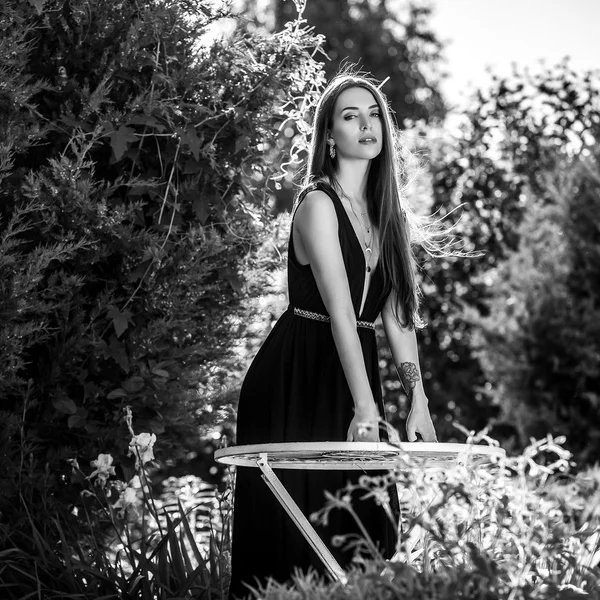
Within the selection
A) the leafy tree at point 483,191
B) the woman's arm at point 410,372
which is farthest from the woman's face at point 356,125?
the leafy tree at point 483,191

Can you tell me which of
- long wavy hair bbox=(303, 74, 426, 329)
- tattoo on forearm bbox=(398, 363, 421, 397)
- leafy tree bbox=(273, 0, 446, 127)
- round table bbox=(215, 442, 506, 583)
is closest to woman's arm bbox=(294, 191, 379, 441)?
round table bbox=(215, 442, 506, 583)

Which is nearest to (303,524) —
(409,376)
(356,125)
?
(409,376)

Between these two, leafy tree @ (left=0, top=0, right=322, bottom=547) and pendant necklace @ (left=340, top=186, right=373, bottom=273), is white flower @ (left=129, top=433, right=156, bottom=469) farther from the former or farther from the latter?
pendant necklace @ (left=340, top=186, right=373, bottom=273)

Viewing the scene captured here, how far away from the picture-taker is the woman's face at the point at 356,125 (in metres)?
3.10

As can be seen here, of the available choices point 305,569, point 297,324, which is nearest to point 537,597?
point 305,569

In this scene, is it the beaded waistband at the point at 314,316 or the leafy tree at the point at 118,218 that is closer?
the beaded waistband at the point at 314,316

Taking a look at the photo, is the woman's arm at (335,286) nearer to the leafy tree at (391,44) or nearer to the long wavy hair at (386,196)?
the long wavy hair at (386,196)

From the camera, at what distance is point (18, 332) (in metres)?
3.21

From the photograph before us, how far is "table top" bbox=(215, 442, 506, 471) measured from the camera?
2.21 meters

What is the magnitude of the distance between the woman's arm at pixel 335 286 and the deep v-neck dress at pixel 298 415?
8 centimetres

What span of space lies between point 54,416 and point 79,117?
1038mm

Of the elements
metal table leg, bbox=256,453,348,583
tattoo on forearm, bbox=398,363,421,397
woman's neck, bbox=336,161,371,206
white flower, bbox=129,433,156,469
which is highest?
woman's neck, bbox=336,161,371,206

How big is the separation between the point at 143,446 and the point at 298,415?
718mm

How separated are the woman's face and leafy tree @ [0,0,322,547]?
680 millimetres
